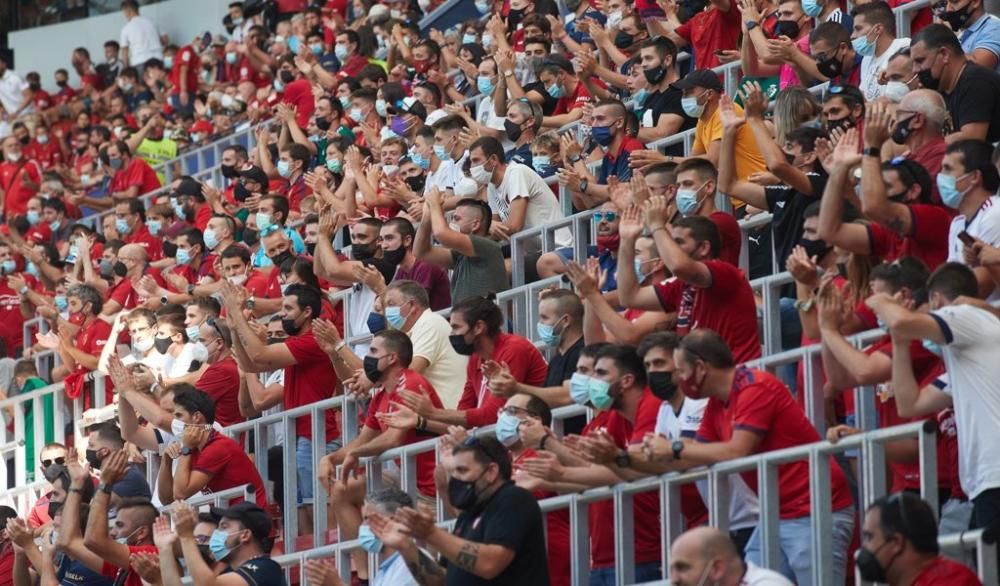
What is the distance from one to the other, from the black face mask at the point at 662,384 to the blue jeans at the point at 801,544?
27.7 inches

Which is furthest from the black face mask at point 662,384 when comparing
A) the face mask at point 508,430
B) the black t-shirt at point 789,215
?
the black t-shirt at point 789,215

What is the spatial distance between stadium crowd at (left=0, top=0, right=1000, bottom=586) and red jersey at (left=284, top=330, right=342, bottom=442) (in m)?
0.02

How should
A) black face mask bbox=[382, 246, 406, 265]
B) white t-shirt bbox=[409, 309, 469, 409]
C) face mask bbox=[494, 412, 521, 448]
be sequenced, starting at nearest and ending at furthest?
face mask bbox=[494, 412, 521, 448], white t-shirt bbox=[409, 309, 469, 409], black face mask bbox=[382, 246, 406, 265]

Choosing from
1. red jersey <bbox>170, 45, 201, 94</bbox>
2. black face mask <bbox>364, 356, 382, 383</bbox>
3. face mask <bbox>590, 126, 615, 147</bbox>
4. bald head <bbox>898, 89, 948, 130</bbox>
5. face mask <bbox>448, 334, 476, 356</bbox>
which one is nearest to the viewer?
bald head <bbox>898, 89, 948, 130</bbox>

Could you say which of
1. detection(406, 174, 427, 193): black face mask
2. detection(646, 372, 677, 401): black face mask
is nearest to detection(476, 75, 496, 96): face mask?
detection(406, 174, 427, 193): black face mask

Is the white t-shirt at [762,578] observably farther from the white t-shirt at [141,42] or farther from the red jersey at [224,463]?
the white t-shirt at [141,42]

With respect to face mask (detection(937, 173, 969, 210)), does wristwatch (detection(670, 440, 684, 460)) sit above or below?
below

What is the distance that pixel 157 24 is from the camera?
25.7 metres

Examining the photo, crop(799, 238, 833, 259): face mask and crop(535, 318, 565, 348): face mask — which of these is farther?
crop(535, 318, 565, 348): face mask

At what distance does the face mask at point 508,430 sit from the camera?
28.4 ft

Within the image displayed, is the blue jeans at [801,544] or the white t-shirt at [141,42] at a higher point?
the blue jeans at [801,544]

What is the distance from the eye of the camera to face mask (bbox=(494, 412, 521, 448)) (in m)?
8.65

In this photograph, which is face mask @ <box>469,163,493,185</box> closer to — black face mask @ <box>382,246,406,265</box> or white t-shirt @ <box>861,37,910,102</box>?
black face mask @ <box>382,246,406,265</box>

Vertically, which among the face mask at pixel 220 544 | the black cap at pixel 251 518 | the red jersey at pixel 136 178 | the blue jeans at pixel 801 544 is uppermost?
the blue jeans at pixel 801 544
